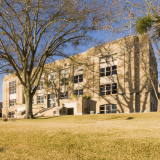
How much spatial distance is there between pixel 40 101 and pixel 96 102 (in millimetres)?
18368

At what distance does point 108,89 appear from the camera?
107 feet

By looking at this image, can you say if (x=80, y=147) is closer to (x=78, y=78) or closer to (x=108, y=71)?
(x=108, y=71)

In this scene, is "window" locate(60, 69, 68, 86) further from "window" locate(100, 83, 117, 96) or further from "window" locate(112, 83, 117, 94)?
"window" locate(112, 83, 117, 94)

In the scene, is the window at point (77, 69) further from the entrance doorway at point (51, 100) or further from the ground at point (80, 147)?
the ground at point (80, 147)

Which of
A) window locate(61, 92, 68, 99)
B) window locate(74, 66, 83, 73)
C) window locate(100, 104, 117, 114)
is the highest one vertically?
window locate(74, 66, 83, 73)

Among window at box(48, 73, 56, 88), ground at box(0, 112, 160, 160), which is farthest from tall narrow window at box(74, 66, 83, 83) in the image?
ground at box(0, 112, 160, 160)

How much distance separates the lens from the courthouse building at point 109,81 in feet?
93.1

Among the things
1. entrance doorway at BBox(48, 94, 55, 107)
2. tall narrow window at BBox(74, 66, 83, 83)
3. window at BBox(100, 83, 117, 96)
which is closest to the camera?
window at BBox(100, 83, 117, 96)

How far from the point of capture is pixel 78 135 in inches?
299

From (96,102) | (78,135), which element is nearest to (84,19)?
(78,135)

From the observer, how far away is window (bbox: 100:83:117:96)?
31684mm

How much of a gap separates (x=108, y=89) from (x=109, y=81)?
1515mm

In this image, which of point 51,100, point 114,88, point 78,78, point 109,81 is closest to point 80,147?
point 114,88

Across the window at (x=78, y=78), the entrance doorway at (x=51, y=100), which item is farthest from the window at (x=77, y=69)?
the entrance doorway at (x=51, y=100)
